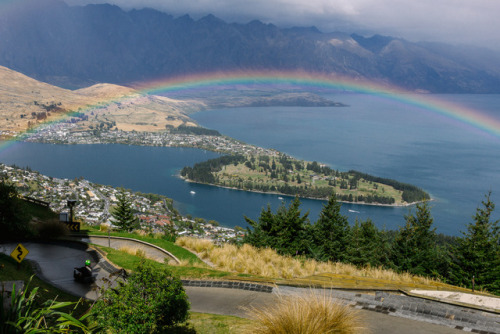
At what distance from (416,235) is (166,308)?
21.1 m

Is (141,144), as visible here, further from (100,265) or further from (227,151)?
(100,265)

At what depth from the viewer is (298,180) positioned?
4803 inches

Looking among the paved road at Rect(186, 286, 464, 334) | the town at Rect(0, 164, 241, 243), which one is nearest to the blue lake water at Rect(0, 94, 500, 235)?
the town at Rect(0, 164, 241, 243)

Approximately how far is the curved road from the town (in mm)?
47081

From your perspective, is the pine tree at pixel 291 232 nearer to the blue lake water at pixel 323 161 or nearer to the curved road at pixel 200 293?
the curved road at pixel 200 293

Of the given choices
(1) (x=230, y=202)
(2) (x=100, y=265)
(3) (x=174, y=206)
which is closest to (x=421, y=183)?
(1) (x=230, y=202)

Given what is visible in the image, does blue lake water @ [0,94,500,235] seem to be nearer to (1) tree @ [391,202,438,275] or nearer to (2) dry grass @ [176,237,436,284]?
(1) tree @ [391,202,438,275]

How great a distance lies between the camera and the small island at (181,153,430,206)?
107 meters

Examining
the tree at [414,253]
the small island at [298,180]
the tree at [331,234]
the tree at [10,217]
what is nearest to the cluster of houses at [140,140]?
the small island at [298,180]

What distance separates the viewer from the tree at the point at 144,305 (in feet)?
18.4

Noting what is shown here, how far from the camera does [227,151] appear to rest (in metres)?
168

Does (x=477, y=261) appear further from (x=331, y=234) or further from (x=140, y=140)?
(x=140, y=140)

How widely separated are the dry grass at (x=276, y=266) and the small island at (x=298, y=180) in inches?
3301

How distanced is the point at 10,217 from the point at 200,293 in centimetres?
1061
